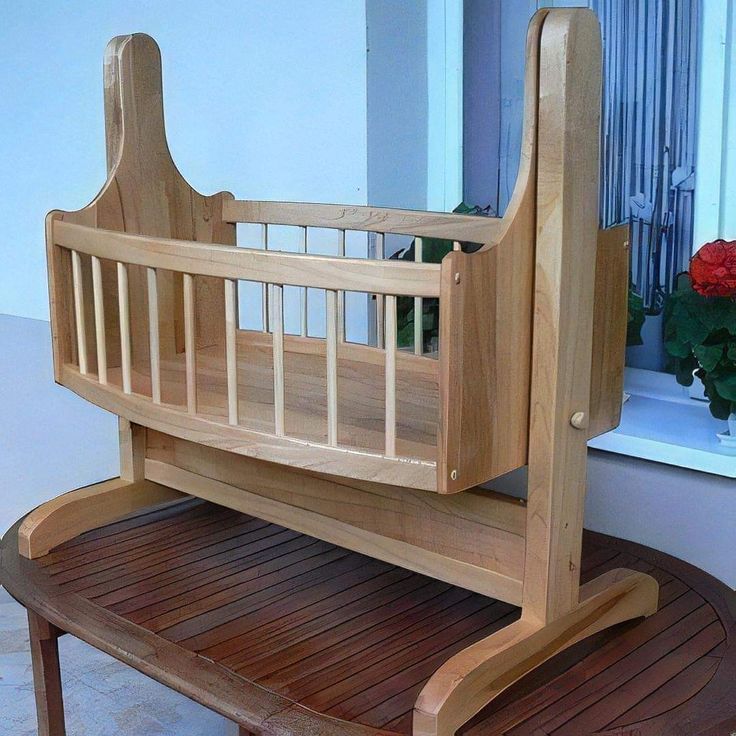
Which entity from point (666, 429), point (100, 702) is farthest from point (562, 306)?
point (100, 702)

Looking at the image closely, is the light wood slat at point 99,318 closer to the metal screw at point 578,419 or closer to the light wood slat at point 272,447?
the light wood slat at point 272,447

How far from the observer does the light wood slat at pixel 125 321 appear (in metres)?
1.12

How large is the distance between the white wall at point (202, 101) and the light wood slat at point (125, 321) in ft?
2.42

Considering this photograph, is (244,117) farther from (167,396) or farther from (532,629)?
(532,629)

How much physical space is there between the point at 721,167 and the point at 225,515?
2.92 ft

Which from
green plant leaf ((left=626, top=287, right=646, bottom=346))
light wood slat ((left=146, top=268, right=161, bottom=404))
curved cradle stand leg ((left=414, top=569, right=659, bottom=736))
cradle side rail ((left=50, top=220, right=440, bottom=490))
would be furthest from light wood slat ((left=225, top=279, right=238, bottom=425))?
green plant leaf ((left=626, top=287, right=646, bottom=346))

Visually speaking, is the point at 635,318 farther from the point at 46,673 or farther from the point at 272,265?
the point at 46,673

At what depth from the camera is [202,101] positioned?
2.13 meters

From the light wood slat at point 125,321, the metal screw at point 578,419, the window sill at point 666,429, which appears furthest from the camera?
the window sill at point 666,429

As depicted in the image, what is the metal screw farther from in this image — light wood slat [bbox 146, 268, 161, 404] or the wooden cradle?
light wood slat [bbox 146, 268, 161, 404]

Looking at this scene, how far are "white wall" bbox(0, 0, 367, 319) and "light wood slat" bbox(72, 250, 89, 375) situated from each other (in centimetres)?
69

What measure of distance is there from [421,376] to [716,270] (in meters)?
0.43

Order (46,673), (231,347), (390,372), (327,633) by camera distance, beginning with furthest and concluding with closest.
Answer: (46,673), (327,633), (231,347), (390,372)

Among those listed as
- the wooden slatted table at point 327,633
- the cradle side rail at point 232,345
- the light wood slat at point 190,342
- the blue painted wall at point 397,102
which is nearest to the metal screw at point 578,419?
the cradle side rail at point 232,345
